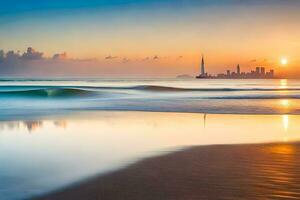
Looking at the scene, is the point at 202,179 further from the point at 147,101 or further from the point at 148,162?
the point at 147,101

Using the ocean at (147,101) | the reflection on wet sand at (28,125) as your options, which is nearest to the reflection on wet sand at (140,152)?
the reflection on wet sand at (28,125)

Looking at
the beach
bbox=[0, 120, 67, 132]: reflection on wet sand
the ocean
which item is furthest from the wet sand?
the ocean

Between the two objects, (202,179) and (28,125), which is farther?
(28,125)

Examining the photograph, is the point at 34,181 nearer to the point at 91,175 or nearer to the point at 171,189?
the point at 91,175

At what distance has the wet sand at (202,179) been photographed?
6.04 m

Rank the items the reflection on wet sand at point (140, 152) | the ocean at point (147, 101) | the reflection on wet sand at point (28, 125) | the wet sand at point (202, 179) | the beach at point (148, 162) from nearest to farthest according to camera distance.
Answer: the wet sand at point (202, 179) → the beach at point (148, 162) → the reflection on wet sand at point (140, 152) → the reflection on wet sand at point (28, 125) → the ocean at point (147, 101)

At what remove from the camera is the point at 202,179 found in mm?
6898

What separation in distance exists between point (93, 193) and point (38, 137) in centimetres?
674

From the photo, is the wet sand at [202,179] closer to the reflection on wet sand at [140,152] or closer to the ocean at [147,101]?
the reflection on wet sand at [140,152]

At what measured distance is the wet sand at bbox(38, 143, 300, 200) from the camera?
6043mm

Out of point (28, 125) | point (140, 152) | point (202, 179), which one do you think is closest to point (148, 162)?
point (140, 152)

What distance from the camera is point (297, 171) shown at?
732cm

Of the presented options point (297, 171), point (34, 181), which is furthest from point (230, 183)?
point (34, 181)

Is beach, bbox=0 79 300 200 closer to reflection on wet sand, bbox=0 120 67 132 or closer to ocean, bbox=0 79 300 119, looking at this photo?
reflection on wet sand, bbox=0 120 67 132
